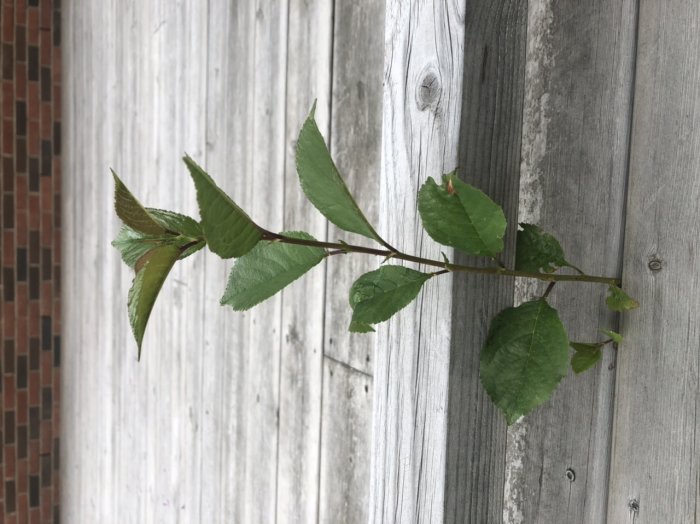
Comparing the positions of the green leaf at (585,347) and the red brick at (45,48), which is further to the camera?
the red brick at (45,48)

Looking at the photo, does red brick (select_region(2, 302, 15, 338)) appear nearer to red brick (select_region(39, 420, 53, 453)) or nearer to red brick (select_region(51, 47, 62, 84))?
red brick (select_region(39, 420, 53, 453))

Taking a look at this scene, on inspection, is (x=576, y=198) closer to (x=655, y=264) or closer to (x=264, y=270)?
(x=655, y=264)

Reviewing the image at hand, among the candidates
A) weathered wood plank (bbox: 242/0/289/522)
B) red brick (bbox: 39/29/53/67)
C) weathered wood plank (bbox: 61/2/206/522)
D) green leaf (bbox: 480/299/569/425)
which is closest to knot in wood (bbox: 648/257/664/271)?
green leaf (bbox: 480/299/569/425)

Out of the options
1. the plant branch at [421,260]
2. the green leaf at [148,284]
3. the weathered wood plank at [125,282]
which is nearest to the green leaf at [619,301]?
the plant branch at [421,260]

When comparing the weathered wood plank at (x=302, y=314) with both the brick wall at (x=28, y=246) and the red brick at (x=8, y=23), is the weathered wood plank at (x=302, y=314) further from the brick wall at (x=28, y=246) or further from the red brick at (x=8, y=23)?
the red brick at (x=8, y=23)

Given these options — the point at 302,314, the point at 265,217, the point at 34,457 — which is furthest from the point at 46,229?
the point at 302,314
